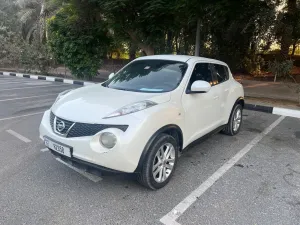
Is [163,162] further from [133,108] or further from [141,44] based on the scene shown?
[141,44]

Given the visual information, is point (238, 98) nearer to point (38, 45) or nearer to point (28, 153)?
point (28, 153)

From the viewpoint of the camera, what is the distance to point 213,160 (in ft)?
13.1

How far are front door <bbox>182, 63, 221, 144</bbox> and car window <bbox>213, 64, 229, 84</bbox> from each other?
207 mm

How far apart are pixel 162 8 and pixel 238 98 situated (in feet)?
16.2

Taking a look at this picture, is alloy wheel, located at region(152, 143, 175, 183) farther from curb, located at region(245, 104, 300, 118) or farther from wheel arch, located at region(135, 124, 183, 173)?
curb, located at region(245, 104, 300, 118)

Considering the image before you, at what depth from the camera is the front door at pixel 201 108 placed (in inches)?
137

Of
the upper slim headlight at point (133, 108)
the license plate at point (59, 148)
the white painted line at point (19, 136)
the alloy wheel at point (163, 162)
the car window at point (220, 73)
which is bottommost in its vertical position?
the white painted line at point (19, 136)

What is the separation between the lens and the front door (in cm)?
348

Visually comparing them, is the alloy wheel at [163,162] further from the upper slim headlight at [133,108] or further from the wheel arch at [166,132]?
the upper slim headlight at [133,108]

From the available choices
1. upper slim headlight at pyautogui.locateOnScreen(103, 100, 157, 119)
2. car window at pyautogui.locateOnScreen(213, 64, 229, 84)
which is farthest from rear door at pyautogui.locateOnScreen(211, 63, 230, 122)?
upper slim headlight at pyautogui.locateOnScreen(103, 100, 157, 119)

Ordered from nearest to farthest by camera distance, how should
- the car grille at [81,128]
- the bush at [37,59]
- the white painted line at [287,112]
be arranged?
the car grille at [81,128] < the white painted line at [287,112] < the bush at [37,59]

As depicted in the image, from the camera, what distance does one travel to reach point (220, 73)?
15.3 feet

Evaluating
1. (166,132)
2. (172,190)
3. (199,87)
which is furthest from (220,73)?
(172,190)

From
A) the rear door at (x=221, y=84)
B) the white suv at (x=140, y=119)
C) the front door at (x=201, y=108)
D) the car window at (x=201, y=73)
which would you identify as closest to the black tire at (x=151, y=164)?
the white suv at (x=140, y=119)
